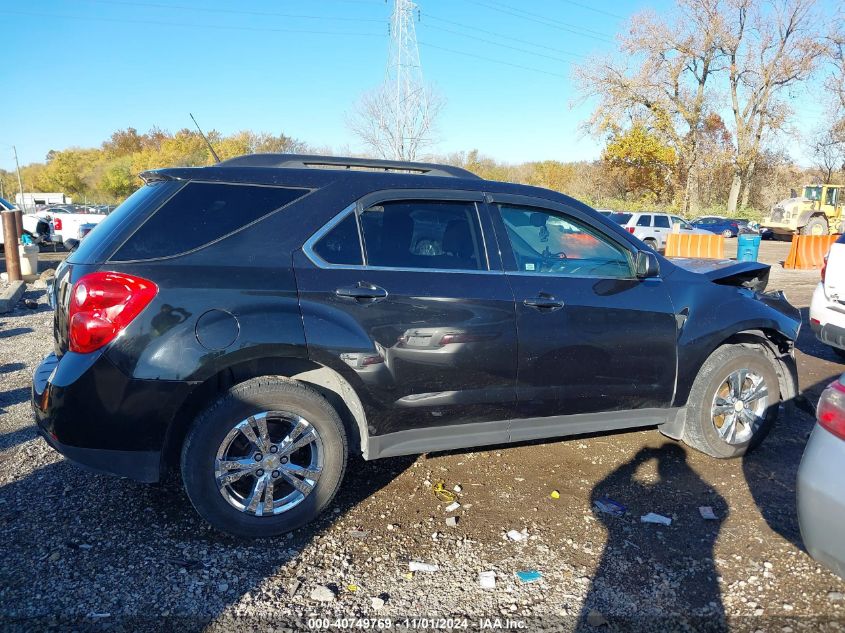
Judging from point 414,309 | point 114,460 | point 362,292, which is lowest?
point 114,460

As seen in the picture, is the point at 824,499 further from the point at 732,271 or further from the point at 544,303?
the point at 732,271

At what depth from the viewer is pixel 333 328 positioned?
10.6 feet

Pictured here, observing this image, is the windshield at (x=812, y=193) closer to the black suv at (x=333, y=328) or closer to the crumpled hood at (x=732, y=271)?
the crumpled hood at (x=732, y=271)

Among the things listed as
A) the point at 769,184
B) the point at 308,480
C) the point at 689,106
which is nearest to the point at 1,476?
the point at 308,480

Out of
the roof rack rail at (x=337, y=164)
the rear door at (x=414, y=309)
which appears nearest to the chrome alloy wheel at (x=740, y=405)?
the rear door at (x=414, y=309)

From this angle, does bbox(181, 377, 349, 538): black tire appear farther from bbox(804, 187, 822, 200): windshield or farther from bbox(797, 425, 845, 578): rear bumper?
bbox(804, 187, 822, 200): windshield

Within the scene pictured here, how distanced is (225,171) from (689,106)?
45.1m

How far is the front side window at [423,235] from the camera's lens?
350 centimetres

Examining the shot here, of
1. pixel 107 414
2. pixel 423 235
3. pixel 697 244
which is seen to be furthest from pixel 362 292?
pixel 697 244

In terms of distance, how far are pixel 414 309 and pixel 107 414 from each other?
1552 millimetres

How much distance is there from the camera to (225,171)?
11.1ft

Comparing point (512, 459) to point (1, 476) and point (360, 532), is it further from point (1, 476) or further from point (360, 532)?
point (1, 476)

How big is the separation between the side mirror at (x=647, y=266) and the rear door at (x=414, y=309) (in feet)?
3.16

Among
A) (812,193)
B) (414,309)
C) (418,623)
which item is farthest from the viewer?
(812,193)
